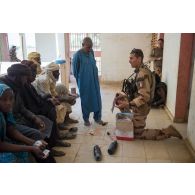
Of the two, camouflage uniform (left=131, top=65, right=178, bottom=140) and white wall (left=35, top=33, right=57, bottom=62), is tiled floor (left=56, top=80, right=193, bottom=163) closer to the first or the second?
camouflage uniform (left=131, top=65, right=178, bottom=140)

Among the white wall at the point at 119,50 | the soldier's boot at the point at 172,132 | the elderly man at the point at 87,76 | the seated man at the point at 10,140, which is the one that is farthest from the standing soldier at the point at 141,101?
the white wall at the point at 119,50

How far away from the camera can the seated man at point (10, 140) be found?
1.68m

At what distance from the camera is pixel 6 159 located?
165cm

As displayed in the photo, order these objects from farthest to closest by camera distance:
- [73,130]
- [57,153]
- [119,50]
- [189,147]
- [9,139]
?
Result: [119,50], [73,130], [189,147], [57,153], [9,139]

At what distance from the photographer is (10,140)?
1902 millimetres

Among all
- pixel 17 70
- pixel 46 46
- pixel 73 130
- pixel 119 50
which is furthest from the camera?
pixel 46 46

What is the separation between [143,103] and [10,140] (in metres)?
1.60

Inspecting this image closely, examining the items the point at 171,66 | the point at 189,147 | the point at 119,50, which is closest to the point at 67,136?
the point at 189,147

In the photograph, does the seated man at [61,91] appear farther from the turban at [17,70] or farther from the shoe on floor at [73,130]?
the turban at [17,70]

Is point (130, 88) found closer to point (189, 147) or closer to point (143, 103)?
point (143, 103)

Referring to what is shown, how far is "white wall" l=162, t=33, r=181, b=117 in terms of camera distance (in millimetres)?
3570

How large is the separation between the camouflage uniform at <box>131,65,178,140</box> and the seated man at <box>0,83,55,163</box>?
4.73ft

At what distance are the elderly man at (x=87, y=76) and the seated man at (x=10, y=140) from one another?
154 cm

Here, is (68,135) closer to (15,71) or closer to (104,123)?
(104,123)
